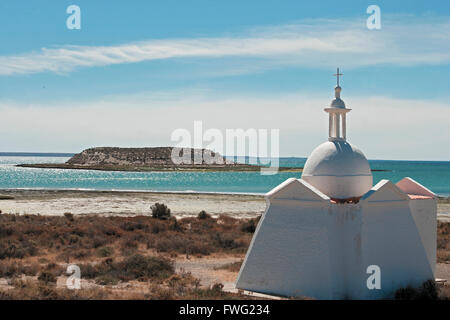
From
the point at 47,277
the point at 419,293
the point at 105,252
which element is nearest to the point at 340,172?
the point at 419,293

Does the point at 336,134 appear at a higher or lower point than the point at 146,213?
higher

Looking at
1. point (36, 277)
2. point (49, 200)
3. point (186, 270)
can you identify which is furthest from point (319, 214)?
point (49, 200)

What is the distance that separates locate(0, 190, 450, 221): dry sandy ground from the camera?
39.8 meters

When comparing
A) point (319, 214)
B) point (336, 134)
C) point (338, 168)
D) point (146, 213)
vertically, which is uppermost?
point (336, 134)

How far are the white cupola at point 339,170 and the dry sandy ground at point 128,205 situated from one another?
24.7 m

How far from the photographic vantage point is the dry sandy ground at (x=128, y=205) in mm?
39812

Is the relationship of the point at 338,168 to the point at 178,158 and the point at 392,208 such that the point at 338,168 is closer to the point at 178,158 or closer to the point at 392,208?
the point at 392,208

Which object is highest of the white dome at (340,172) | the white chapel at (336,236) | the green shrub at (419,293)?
the white dome at (340,172)

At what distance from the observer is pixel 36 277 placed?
648 inches

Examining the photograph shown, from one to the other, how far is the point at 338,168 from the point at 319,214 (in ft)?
4.64

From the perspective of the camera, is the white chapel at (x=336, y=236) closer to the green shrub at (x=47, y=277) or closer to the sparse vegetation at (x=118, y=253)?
the sparse vegetation at (x=118, y=253)

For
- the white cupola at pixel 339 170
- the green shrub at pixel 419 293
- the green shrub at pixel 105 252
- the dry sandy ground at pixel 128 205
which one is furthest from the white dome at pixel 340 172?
the dry sandy ground at pixel 128 205

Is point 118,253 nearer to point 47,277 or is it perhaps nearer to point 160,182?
point 47,277
